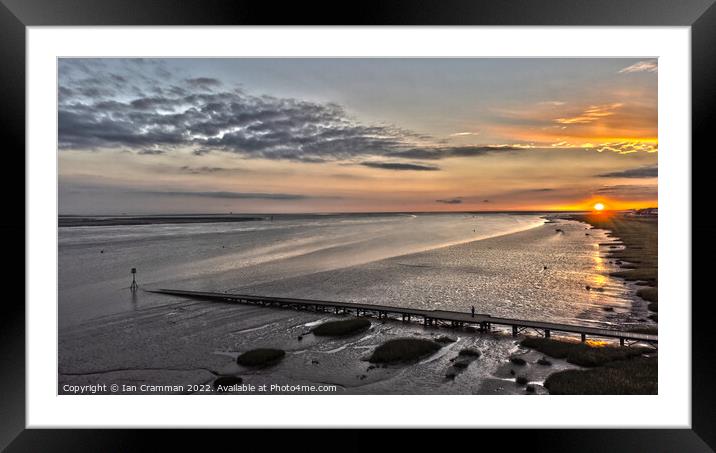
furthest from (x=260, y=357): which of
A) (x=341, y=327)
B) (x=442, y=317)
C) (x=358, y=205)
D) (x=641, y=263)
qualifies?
(x=641, y=263)

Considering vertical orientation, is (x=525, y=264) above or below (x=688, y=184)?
below

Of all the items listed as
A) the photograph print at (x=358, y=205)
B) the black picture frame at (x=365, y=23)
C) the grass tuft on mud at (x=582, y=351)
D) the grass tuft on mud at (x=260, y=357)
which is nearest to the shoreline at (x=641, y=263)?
the photograph print at (x=358, y=205)

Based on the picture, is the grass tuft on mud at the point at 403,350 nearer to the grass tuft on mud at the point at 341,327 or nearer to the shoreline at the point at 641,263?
the grass tuft on mud at the point at 341,327

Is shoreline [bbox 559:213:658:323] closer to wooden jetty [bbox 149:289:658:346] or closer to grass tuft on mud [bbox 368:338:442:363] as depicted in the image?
wooden jetty [bbox 149:289:658:346]

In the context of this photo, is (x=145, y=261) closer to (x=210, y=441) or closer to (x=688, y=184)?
(x=210, y=441)

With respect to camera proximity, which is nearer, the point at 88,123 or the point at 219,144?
the point at 88,123

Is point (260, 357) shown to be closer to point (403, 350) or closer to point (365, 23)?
point (403, 350)

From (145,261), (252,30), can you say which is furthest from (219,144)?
(252,30)
